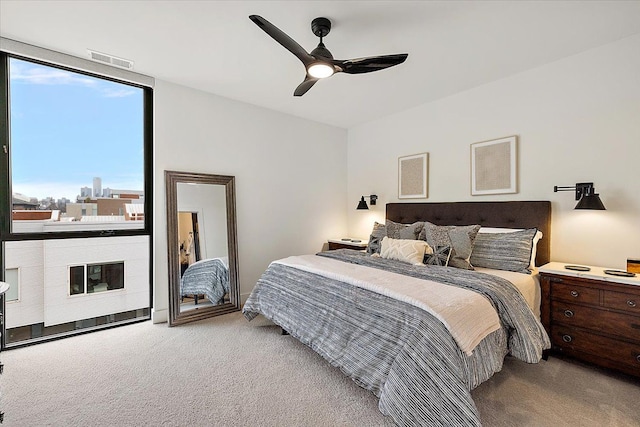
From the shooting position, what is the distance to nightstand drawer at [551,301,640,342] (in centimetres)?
213

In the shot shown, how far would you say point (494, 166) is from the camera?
10.8ft

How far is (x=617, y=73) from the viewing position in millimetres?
2549

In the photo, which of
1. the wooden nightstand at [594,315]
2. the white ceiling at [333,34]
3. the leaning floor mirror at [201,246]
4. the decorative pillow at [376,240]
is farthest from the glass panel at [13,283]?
the wooden nightstand at [594,315]

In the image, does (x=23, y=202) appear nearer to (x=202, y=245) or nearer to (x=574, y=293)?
(x=202, y=245)

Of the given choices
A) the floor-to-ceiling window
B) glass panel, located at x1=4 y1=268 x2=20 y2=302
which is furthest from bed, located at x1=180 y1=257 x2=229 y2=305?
glass panel, located at x1=4 y1=268 x2=20 y2=302

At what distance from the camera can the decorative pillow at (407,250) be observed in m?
2.92

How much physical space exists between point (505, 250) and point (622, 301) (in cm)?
81

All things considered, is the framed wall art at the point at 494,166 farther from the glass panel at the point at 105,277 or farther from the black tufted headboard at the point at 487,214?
the glass panel at the point at 105,277

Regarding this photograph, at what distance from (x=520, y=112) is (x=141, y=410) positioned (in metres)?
4.05

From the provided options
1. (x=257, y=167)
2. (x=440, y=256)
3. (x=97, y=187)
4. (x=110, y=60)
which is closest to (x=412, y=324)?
(x=440, y=256)

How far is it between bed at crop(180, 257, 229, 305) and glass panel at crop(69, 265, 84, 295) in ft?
2.96

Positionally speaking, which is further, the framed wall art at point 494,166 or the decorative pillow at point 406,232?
the decorative pillow at point 406,232

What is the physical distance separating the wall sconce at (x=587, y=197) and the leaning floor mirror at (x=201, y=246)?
3478 millimetres

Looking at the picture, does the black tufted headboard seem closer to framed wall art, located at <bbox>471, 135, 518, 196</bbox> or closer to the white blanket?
framed wall art, located at <bbox>471, 135, 518, 196</bbox>
